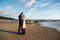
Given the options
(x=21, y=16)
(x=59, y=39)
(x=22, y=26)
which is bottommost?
(x=59, y=39)

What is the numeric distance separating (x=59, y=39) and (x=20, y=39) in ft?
10.1

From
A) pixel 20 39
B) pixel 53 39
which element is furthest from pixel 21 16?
pixel 53 39

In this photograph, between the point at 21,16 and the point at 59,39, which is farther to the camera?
the point at 21,16

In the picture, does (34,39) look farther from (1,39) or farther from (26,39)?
(1,39)

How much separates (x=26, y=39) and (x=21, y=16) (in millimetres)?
3121

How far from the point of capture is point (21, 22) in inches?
507

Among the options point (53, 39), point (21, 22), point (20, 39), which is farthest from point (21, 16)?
point (53, 39)

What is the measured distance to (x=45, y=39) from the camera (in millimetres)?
10297

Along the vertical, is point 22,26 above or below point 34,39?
above

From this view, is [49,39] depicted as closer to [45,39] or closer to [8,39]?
[45,39]

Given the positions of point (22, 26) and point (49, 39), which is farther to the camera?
point (22, 26)

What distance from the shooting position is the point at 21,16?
12.8 meters

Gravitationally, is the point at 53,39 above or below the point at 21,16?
below

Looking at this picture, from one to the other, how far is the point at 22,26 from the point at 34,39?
2.92m
